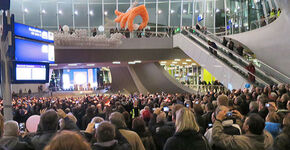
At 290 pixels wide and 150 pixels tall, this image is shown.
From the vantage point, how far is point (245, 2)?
2338cm

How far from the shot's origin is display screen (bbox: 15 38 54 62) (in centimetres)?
686

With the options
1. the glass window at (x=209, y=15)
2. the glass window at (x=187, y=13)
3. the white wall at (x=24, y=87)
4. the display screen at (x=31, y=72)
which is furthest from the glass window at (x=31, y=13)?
the display screen at (x=31, y=72)

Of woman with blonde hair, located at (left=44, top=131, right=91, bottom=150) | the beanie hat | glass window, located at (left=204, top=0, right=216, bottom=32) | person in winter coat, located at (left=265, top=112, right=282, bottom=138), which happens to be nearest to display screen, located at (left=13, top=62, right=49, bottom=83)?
the beanie hat

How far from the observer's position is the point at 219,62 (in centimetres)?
1772

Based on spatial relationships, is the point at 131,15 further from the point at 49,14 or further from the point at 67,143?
the point at 67,143

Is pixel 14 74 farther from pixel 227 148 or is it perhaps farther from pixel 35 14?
pixel 35 14

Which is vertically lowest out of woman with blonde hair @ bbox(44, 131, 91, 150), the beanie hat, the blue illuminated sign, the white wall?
the white wall

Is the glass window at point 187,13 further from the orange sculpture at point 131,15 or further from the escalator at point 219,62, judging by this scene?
the escalator at point 219,62

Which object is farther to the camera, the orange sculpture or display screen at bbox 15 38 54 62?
the orange sculpture

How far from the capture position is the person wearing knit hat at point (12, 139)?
11.4ft

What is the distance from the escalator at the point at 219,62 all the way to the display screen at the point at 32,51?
11.0 m

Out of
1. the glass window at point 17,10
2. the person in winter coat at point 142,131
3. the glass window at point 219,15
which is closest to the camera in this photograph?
the person in winter coat at point 142,131

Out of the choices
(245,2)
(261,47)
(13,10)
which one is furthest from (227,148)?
(13,10)

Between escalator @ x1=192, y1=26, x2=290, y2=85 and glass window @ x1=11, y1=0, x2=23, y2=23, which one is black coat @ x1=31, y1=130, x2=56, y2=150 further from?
glass window @ x1=11, y1=0, x2=23, y2=23
